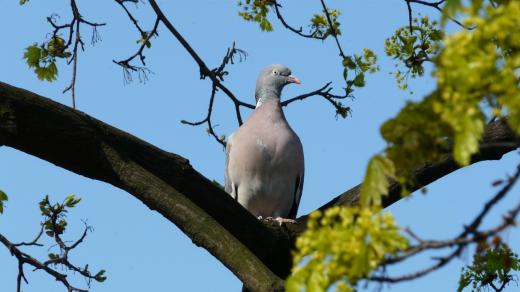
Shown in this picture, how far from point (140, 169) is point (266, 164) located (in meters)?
2.76

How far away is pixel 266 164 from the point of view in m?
7.14

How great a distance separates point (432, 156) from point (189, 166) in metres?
2.36

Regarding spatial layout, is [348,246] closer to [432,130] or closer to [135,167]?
[432,130]

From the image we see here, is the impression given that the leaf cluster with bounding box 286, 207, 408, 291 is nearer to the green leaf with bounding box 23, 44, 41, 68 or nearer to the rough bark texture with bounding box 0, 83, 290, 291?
the rough bark texture with bounding box 0, 83, 290, 291

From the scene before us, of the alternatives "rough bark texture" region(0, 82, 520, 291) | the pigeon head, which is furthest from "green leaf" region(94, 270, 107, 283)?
the pigeon head

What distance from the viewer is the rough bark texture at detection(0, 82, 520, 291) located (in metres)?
4.14

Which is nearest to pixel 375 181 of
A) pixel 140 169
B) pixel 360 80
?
pixel 140 169

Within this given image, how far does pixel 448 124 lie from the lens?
226 centimetres

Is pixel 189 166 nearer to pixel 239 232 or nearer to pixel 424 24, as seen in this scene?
pixel 239 232

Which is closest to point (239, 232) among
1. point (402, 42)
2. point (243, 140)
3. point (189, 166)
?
point (189, 166)

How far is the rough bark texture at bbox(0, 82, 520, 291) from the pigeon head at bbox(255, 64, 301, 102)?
2988mm

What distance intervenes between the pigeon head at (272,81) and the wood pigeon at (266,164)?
168 millimetres

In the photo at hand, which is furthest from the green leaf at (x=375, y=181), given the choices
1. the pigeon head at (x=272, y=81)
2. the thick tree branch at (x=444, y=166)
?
the pigeon head at (x=272, y=81)

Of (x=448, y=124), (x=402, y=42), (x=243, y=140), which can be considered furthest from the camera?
(x=243, y=140)
